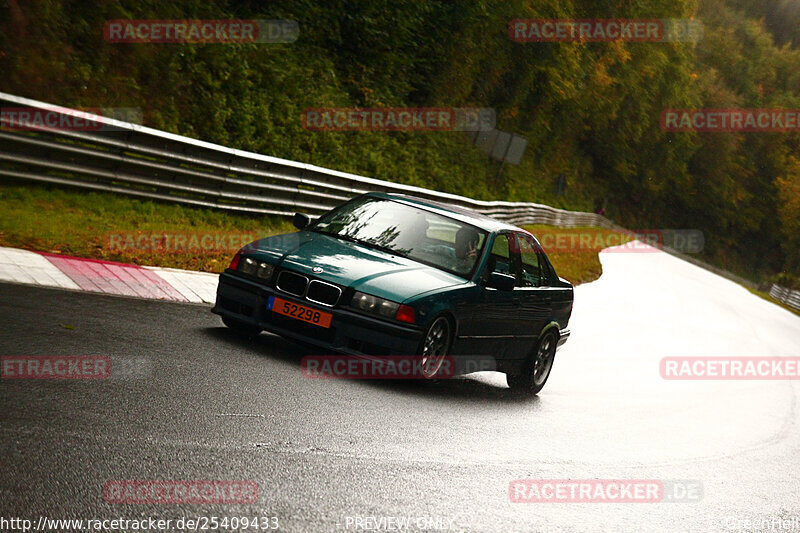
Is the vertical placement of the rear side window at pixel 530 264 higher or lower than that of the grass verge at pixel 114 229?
higher

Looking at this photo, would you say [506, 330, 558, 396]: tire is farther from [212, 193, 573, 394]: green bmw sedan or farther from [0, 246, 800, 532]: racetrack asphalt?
[0, 246, 800, 532]: racetrack asphalt

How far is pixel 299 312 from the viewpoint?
→ 7781 millimetres

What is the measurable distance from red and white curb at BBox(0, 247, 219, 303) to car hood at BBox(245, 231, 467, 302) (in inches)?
72.3

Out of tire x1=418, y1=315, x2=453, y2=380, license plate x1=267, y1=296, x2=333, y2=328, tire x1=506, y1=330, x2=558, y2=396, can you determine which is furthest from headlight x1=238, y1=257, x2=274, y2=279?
tire x1=506, y1=330, x2=558, y2=396

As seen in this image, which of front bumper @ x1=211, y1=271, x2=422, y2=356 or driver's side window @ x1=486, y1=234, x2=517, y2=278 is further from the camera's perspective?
driver's side window @ x1=486, y1=234, x2=517, y2=278

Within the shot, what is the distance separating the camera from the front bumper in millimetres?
7543

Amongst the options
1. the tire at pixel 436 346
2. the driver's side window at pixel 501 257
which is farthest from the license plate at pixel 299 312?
the driver's side window at pixel 501 257

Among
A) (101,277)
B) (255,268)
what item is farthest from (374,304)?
(101,277)

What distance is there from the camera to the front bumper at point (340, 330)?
7543 millimetres

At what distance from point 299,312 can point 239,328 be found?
1099mm

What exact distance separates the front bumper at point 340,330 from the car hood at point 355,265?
24 cm

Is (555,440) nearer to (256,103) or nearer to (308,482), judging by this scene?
(308,482)

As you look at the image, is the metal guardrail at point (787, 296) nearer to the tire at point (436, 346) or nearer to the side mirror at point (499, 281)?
the side mirror at point (499, 281)

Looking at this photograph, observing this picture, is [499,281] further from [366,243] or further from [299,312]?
[299,312]
